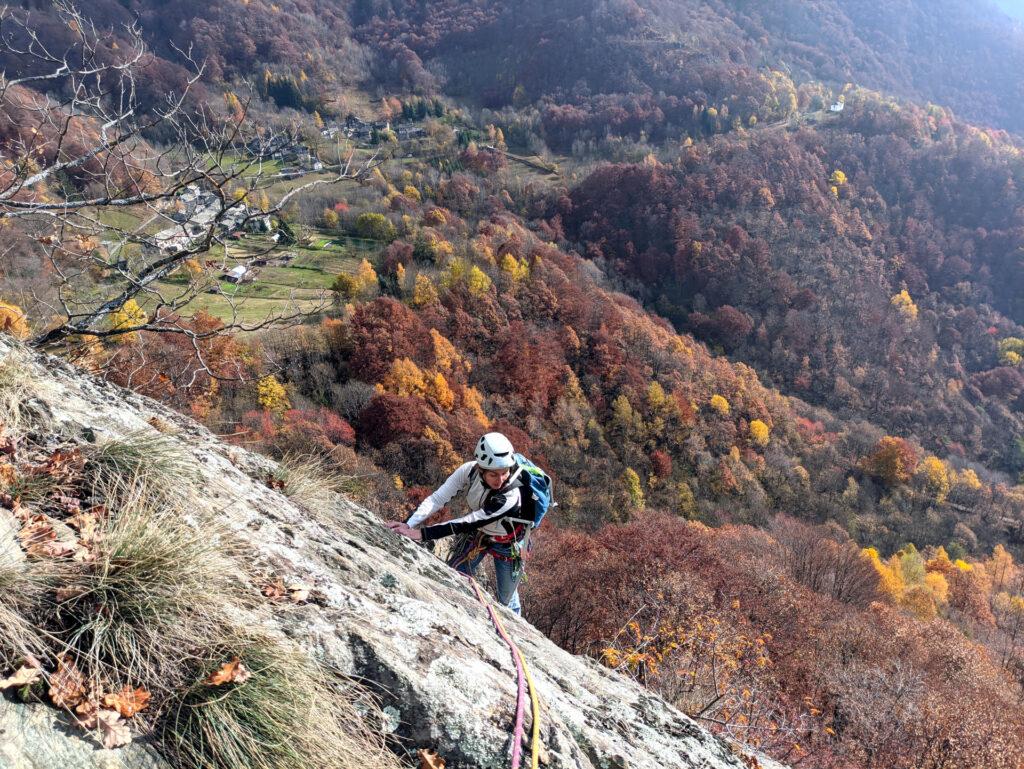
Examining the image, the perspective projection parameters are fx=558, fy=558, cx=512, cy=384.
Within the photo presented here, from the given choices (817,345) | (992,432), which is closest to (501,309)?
(817,345)

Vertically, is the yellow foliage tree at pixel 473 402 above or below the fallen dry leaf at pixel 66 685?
below

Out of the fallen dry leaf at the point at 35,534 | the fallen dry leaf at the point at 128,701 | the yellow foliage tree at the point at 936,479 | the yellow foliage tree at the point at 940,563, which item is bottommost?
the yellow foliage tree at the point at 940,563

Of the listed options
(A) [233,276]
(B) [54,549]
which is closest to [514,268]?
(A) [233,276]

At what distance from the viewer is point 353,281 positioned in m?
59.8

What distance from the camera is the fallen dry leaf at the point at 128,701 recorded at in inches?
93.4

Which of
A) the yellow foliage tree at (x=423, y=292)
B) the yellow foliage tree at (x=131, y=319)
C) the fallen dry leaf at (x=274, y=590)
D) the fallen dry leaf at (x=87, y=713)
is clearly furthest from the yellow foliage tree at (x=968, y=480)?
the fallen dry leaf at (x=87, y=713)

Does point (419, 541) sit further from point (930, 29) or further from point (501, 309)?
point (930, 29)

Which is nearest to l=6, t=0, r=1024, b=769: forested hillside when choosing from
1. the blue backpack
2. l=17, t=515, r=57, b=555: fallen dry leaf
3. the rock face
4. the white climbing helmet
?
l=17, t=515, r=57, b=555: fallen dry leaf

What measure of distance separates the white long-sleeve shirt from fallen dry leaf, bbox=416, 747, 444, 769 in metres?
2.26

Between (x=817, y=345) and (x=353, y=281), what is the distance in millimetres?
63833

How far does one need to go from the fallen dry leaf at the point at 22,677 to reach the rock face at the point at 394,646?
0.09 metres

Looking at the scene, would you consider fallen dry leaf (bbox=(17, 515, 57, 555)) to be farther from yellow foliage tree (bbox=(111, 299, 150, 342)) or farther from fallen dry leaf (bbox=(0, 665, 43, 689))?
yellow foliage tree (bbox=(111, 299, 150, 342))

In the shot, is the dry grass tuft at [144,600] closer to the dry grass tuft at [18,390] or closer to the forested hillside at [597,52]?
the dry grass tuft at [18,390]

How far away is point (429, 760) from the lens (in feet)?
9.22
